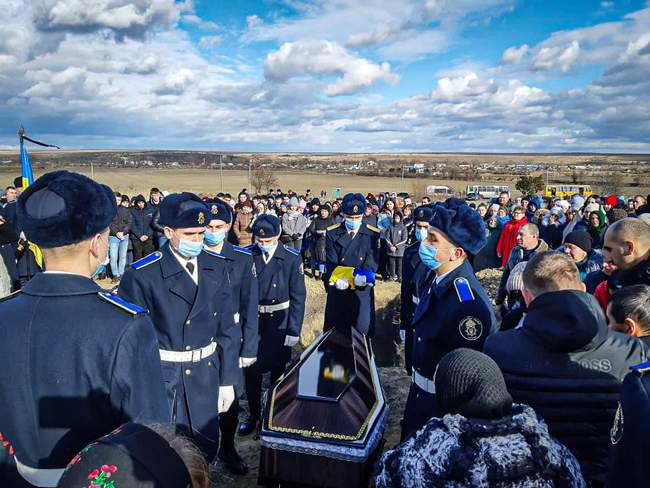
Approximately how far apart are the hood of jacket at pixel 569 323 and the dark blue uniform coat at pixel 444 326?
0.58 metres

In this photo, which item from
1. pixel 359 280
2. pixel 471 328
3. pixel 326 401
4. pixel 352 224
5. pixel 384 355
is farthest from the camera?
pixel 384 355

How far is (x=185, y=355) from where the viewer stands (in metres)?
2.80

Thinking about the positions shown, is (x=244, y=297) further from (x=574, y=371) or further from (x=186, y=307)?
(x=574, y=371)

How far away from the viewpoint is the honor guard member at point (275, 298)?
4.35 metres

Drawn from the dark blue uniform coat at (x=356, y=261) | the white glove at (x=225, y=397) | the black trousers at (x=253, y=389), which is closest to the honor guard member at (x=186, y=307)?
the white glove at (x=225, y=397)

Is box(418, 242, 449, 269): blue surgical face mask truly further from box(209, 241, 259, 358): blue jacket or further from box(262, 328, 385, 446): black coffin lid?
box(209, 241, 259, 358): blue jacket

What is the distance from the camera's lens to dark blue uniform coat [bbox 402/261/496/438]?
2.49 m

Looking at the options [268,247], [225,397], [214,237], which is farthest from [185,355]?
[268,247]

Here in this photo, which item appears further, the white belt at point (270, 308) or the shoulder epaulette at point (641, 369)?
the white belt at point (270, 308)

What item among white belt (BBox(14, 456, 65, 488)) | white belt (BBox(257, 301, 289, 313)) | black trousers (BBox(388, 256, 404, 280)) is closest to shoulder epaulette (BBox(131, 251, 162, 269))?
white belt (BBox(14, 456, 65, 488))

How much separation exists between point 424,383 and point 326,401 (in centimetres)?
56

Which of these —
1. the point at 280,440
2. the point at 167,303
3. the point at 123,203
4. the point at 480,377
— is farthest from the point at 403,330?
the point at 123,203

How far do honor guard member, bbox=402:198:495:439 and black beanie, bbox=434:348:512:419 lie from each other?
106 centimetres

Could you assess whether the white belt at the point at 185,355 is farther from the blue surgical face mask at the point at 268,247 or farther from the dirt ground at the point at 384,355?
the blue surgical face mask at the point at 268,247
